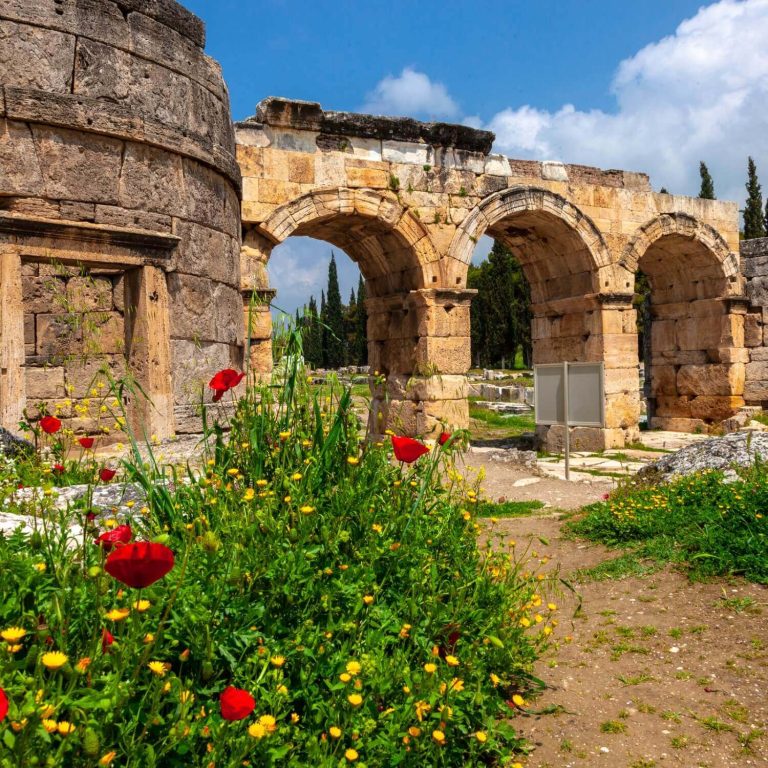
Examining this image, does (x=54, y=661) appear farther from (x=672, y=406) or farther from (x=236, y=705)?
(x=672, y=406)

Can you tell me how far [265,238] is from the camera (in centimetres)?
965

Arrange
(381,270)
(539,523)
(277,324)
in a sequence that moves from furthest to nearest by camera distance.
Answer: (381,270), (539,523), (277,324)

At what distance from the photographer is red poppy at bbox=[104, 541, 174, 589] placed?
4.29 feet

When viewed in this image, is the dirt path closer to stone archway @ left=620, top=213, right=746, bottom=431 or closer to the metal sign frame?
the metal sign frame

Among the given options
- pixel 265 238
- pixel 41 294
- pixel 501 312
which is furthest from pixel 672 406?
pixel 501 312

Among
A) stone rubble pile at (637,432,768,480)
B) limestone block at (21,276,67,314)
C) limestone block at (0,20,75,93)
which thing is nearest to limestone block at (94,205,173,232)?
limestone block at (21,276,67,314)

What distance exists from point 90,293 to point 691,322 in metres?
12.0

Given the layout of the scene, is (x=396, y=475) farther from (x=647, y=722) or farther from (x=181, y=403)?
(x=181, y=403)

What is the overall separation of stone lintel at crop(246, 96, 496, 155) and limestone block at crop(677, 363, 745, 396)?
631 centimetres

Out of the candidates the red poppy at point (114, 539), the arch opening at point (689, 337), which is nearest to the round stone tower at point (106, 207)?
the red poppy at point (114, 539)

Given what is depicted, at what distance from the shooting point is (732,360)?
13.1 metres

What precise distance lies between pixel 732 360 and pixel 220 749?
13613mm

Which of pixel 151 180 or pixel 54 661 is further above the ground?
pixel 151 180

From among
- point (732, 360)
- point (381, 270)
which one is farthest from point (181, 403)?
point (732, 360)
